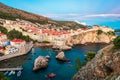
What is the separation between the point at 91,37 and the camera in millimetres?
116000

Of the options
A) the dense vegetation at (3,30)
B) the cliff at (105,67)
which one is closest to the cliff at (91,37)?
the dense vegetation at (3,30)

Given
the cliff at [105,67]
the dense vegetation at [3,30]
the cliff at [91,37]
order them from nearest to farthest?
the cliff at [105,67] < the dense vegetation at [3,30] < the cliff at [91,37]

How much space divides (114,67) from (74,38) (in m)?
82.4

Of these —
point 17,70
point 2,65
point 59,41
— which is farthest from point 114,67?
point 59,41

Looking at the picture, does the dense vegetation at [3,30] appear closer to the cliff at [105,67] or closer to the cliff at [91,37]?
the cliff at [91,37]

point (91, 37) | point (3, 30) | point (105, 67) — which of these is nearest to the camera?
point (105, 67)

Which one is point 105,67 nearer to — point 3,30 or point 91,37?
point 3,30

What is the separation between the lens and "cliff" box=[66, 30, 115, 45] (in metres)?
108

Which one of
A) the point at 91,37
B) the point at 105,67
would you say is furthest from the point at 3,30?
the point at 105,67

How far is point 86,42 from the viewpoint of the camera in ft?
367

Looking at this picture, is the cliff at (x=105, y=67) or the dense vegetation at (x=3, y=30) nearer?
the cliff at (x=105, y=67)

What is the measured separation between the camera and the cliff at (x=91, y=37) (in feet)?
354

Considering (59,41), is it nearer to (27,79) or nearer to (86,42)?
(86,42)

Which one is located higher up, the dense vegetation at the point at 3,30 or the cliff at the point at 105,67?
the cliff at the point at 105,67
